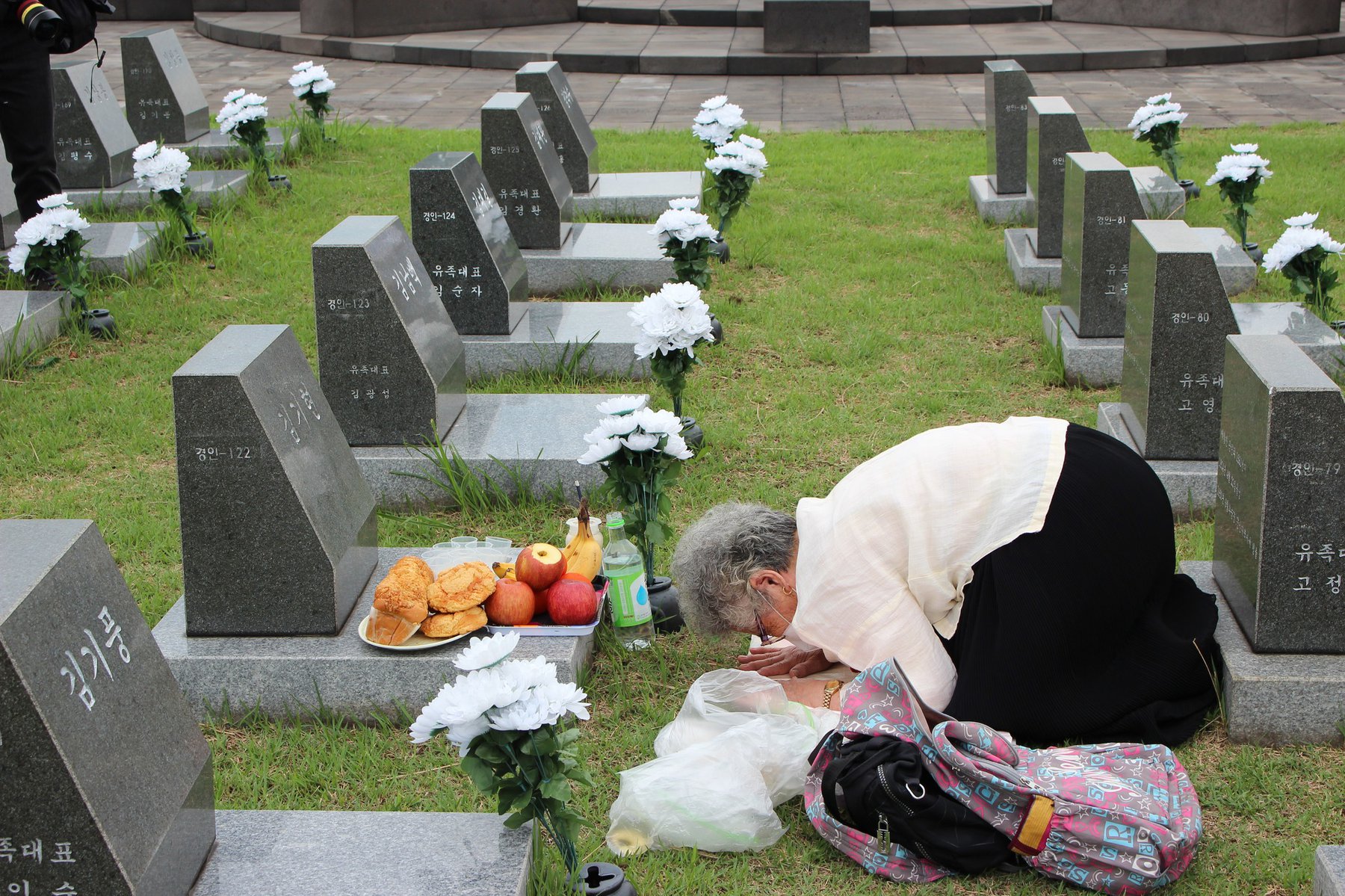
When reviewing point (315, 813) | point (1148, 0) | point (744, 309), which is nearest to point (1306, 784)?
point (315, 813)

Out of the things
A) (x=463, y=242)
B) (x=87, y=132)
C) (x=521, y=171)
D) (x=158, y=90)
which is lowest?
(x=463, y=242)

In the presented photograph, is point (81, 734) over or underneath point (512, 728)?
over

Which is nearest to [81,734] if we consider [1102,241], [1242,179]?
[1102,241]

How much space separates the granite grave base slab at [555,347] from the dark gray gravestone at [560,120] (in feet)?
8.14

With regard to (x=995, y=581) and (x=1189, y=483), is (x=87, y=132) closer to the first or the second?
(x=1189, y=483)

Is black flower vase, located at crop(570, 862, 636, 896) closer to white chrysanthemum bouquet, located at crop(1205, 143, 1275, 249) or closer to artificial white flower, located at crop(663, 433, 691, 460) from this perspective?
artificial white flower, located at crop(663, 433, 691, 460)

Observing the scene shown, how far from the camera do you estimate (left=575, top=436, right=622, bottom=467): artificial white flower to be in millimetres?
4156

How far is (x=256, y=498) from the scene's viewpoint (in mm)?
3859

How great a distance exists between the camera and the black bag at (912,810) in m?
3.17

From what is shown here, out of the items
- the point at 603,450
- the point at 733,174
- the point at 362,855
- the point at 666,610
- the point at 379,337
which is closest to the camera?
the point at 362,855

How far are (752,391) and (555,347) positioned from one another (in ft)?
3.11

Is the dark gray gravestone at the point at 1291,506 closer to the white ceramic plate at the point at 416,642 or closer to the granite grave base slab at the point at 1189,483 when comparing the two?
Answer: the granite grave base slab at the point at 1189,483

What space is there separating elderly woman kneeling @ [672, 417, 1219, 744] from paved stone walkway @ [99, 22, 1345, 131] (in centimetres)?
849

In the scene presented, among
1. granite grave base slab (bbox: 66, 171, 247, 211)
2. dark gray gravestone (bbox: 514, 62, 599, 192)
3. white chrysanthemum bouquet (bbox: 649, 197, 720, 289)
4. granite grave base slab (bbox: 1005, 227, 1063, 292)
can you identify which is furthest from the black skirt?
granite grave base slab (bbox: 66, 171, 247, 211)
